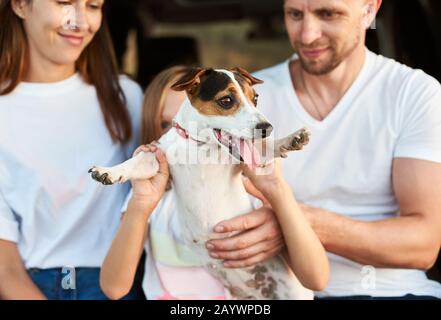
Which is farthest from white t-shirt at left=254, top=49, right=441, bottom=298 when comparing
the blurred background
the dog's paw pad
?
the blurred background

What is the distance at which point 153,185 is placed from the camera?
5.41 ft

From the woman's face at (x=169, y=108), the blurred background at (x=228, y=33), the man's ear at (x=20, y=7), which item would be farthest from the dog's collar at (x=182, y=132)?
the blurred background at (x=228, y=33)

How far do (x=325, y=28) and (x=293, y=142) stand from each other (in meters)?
0.60

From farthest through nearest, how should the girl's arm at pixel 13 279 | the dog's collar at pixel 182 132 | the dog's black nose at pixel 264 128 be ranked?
the girl's arm at pixel 13 279
the dog's collar at pixel 182 132
the dog's black nose at pixel 264 128

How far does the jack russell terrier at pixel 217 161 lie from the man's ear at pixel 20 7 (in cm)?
64

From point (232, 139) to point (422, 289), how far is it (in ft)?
3.32

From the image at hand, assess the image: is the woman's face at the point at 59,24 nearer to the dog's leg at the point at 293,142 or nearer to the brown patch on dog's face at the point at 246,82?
the brown patch on dog's face at the point at 246,82

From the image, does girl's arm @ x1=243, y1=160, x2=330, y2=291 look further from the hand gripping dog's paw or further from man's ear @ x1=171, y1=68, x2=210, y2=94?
man's ear @ x1=171, y1=68, x2=210, y2=94

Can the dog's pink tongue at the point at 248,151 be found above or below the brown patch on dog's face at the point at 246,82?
below

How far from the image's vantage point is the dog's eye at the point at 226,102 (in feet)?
4.30

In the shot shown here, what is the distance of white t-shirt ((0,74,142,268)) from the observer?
199 cm

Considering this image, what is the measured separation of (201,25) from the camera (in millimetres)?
5137

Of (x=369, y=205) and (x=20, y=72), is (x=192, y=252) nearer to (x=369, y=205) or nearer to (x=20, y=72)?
(x=369, y=205)

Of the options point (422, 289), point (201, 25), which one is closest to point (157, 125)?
point (422, 289)
